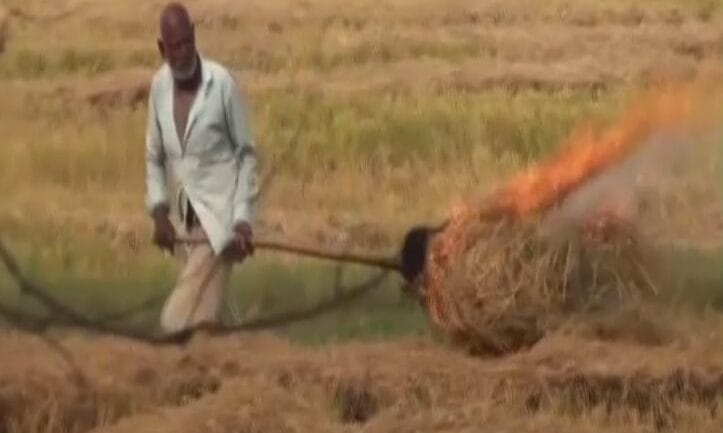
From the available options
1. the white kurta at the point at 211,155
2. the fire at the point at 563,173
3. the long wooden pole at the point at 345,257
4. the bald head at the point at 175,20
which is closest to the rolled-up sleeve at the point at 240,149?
the white kurta at the point at 211,155

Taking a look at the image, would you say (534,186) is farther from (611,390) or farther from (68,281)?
(68,281)

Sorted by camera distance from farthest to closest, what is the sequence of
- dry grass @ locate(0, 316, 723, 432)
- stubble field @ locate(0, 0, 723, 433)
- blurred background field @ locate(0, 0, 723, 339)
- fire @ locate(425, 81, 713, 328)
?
blurred background field @ locate(0, 0, 723, 339) < fire @ locate(425, 81, 713, 328) < stubble field @ locate(0, 0, 723, 433) < dry grass @ locate(0, 316, 723, 432)

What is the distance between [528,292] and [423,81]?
539 millimetres

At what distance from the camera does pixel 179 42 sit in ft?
12.0

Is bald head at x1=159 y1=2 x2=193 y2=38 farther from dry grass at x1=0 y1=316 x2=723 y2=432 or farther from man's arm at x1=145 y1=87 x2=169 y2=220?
dry grass at x1=0 y1=316 x2=723 y2=432

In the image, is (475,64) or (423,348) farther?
(475,64)

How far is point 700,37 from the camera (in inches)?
161

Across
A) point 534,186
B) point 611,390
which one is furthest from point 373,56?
point 611,390

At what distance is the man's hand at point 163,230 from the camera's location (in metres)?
3.68

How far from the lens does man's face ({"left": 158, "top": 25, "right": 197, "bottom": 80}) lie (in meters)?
3.65

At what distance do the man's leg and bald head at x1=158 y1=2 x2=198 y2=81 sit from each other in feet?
0.79

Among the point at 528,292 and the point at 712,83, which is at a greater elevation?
the point at 712,83

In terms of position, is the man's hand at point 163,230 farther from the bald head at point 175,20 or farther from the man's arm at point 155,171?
the bald head at point 175,20

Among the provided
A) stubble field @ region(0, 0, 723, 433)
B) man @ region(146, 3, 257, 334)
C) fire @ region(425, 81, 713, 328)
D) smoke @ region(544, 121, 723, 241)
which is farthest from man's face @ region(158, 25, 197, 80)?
smoke @ region(544, 121, 723, 241)
